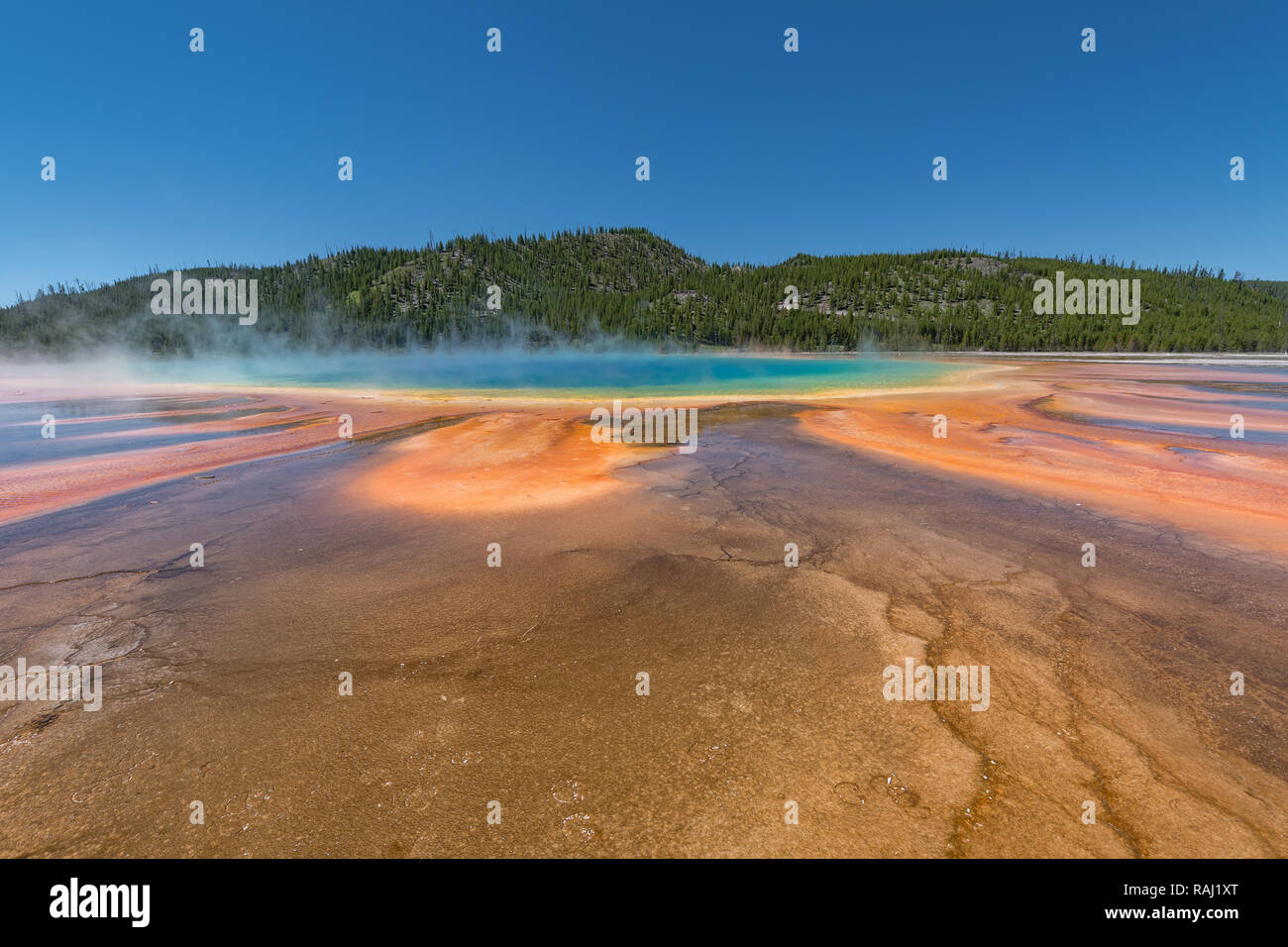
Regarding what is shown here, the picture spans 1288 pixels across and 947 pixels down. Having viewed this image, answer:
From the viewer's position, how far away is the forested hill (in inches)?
4058

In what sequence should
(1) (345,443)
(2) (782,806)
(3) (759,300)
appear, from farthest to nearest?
(3) (759,300) < (1) (345,443) < (2) (782,806)

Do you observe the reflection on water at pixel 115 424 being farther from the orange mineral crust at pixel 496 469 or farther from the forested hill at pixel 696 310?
the forested hill at pixel 696 310

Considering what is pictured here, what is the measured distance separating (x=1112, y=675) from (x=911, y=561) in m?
2.35

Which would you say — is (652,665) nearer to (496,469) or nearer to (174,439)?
(496,469)

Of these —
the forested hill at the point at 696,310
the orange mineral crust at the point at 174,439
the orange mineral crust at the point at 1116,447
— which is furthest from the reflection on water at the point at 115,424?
the forested hill at the point at 696,310

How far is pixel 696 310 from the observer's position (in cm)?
13200

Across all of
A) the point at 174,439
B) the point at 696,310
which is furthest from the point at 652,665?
the point at 696,310

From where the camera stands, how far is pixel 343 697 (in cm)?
403

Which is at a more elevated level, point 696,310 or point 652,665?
point 696,310

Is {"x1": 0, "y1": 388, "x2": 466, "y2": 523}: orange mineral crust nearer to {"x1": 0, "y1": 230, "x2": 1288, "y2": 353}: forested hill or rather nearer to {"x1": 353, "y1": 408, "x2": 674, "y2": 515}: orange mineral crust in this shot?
{"x1": 353, "y1": 408, "x2": 674, "y2": 515}: orange mineral crust

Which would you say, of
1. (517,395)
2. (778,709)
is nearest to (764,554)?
(778,709)

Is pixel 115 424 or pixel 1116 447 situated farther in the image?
pixel 115 424

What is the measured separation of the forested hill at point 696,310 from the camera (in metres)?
103
